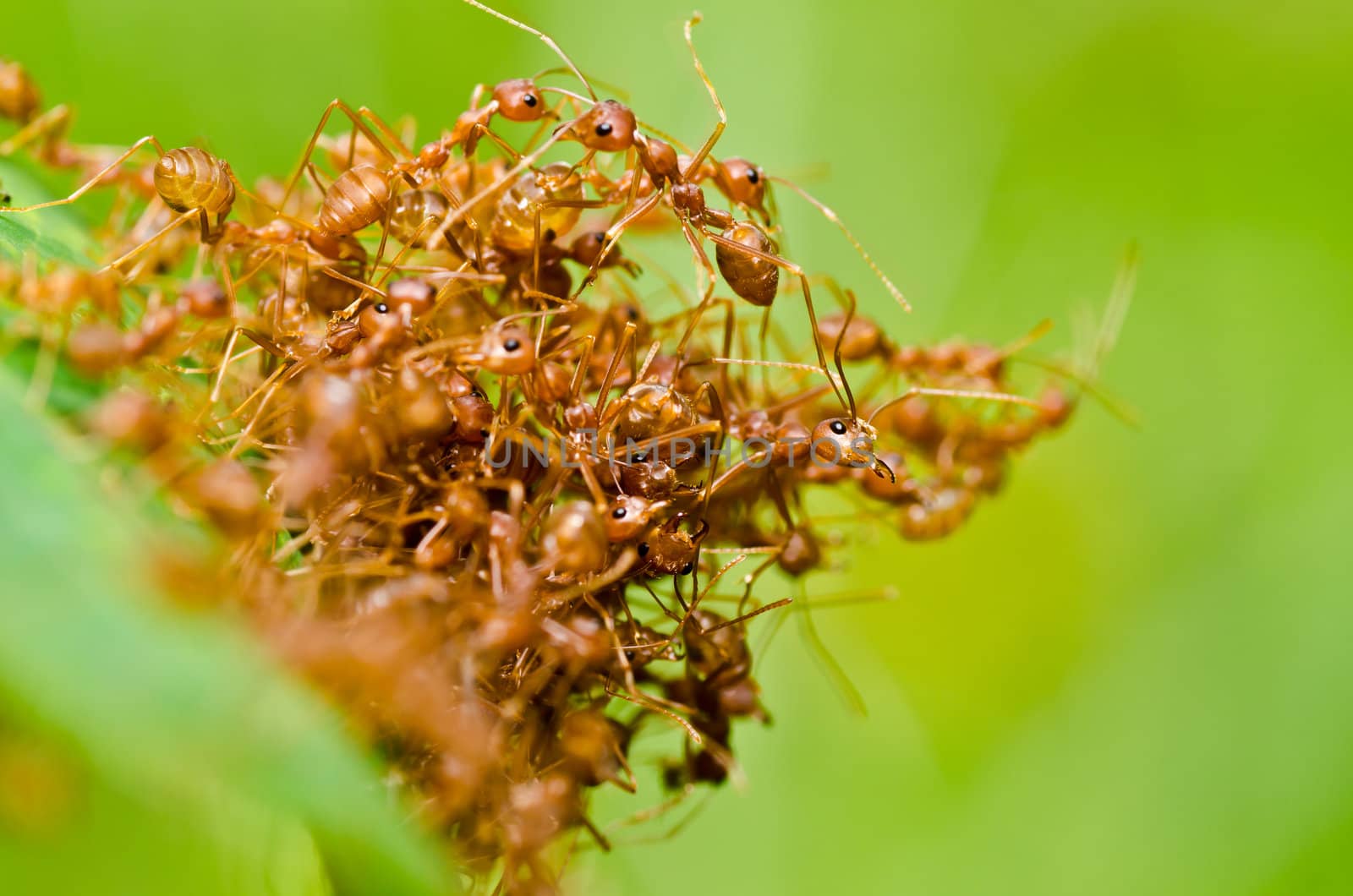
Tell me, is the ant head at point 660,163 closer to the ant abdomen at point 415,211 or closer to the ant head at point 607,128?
the ant head at point 607,128

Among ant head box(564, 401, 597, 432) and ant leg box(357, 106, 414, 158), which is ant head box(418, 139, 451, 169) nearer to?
ant leg box(357, 106, 414, 158)

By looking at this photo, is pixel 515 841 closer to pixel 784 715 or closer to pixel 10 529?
pixel 10 529

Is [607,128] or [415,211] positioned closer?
[415,211]

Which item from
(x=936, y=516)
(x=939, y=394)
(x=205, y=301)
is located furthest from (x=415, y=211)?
(x=936, y=516)

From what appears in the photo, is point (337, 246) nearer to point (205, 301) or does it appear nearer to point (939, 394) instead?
point (205, 301)

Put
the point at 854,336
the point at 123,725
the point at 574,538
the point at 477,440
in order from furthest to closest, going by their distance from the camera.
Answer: the point at 854,336, the point at 477,440, the point at 574,538, the point at 123,725

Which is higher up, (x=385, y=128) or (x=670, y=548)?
(x=385, y=128)

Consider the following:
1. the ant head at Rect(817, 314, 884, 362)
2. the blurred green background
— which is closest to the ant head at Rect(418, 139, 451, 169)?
the ant head at Rect(817, 314, 884, 362)
